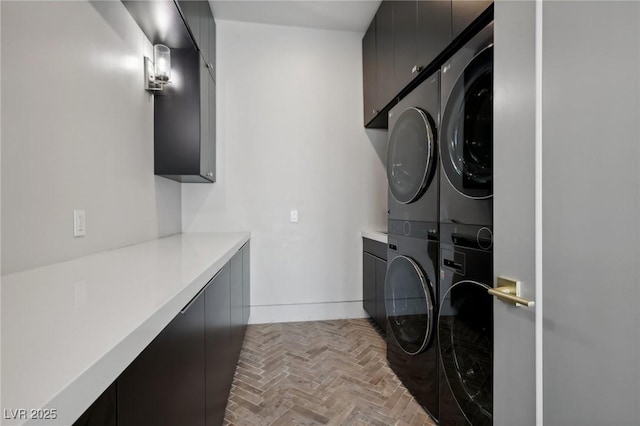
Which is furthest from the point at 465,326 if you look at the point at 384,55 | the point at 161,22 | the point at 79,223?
the point at 161,22

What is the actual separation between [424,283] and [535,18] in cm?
121

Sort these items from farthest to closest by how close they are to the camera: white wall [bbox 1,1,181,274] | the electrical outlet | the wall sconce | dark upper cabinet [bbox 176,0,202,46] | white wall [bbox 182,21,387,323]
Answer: white wall [bbox 182,21,387,323] → the wall sconce → dark upper cabinet [bbox 176,0,202,46] → the electrical outlet → white wall [bbox 1,1,181,274]

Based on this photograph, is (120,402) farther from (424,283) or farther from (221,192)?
(221,192)

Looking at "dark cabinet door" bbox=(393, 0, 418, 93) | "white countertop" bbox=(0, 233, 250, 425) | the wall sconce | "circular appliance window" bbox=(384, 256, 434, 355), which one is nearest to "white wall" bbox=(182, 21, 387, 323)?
the wall sconce

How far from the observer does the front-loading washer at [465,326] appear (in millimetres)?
1122

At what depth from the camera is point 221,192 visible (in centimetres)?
285

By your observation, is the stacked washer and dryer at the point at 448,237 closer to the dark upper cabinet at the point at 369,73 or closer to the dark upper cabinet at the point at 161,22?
the dark upper cabinet at the point at 369,73

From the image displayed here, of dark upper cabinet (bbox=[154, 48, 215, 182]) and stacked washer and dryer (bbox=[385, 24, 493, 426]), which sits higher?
dark upper cabinet (bbox=[154, 48, 215, 182])

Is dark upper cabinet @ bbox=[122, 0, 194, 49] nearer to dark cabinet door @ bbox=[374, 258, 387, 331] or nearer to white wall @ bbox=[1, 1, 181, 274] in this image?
white wall @ bbox=[1, 1, 181, 274]

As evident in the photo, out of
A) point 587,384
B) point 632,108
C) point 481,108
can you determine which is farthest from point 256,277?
point 632,108

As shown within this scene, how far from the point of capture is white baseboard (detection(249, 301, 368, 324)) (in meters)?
2.91

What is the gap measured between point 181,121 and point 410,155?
1655 mm

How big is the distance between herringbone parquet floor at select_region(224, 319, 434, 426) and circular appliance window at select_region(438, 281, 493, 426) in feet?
1.38

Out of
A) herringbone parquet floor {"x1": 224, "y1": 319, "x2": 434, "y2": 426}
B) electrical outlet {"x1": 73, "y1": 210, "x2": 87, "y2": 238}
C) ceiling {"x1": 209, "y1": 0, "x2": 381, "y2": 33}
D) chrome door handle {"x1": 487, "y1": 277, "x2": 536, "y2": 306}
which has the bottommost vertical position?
herringbone parquet floor {"x1": 224, "y1": 319, "x2": 434, "y2": 426}
